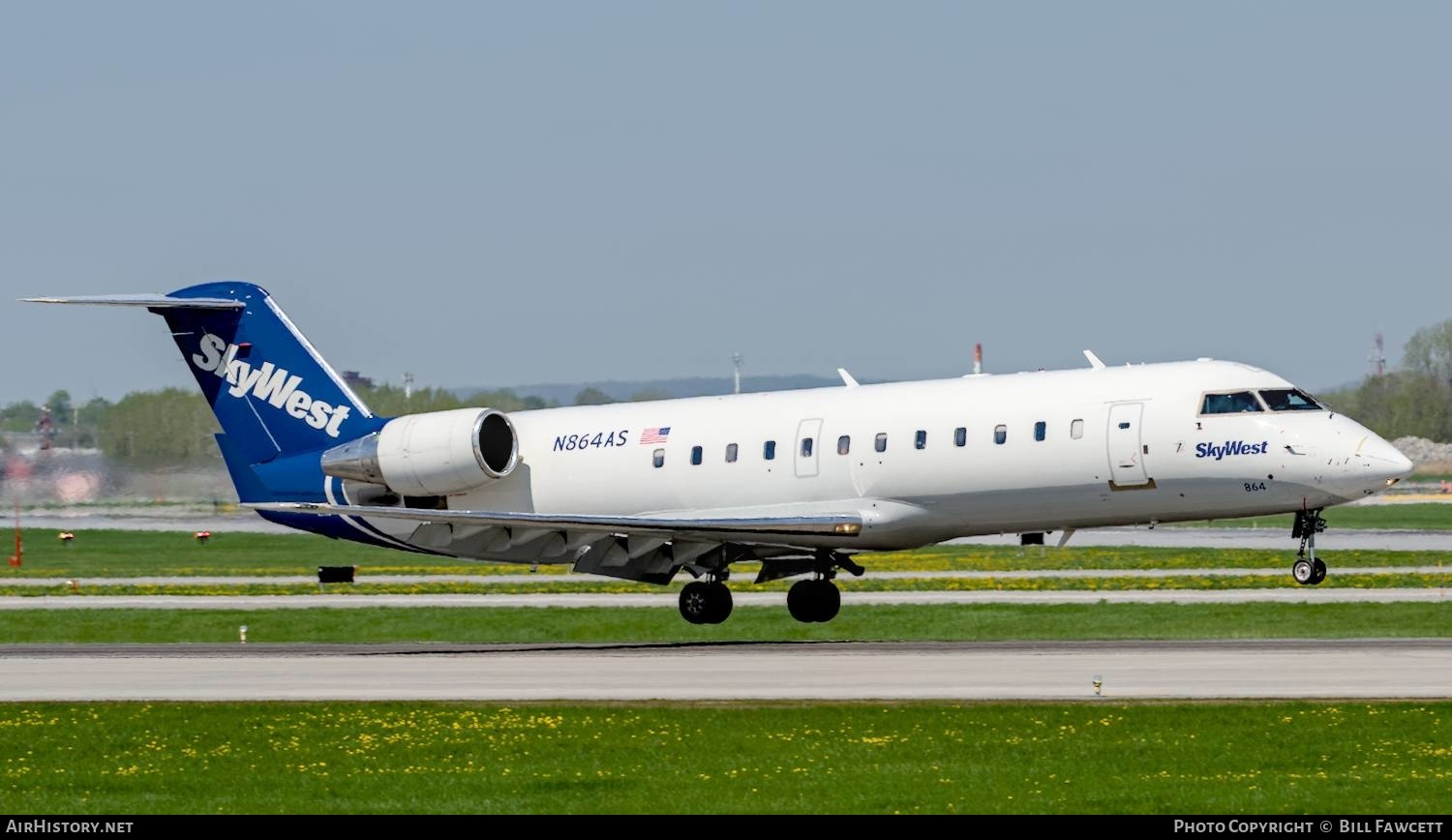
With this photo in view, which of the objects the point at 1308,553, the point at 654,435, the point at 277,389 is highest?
the point at 277,389

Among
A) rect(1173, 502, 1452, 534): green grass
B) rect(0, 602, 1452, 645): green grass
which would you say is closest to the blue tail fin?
rect(0, 602, 1452, 645): green grass

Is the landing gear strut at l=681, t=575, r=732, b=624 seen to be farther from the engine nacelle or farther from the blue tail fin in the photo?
the blue tail fin

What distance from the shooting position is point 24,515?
92562 millimetres

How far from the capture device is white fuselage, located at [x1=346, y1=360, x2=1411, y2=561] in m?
32.6

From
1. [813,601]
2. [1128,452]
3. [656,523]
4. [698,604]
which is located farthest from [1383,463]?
[698,604]

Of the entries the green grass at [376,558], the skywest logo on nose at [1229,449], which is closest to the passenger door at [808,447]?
the skywest logo on nose at [1229,449]

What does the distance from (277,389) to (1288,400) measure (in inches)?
719

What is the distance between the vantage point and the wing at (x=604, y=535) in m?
35.0

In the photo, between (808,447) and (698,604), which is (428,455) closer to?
(698,604)

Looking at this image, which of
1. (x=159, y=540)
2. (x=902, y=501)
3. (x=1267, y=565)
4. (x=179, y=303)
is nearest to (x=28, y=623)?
(x=179, y=303)

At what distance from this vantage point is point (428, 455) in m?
37.9

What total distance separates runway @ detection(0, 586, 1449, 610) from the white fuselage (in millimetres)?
5907

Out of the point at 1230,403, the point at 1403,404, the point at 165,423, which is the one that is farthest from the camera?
the point at 1403,404

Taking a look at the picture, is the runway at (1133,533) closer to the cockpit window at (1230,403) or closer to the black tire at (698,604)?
the black tire at (698,604)
